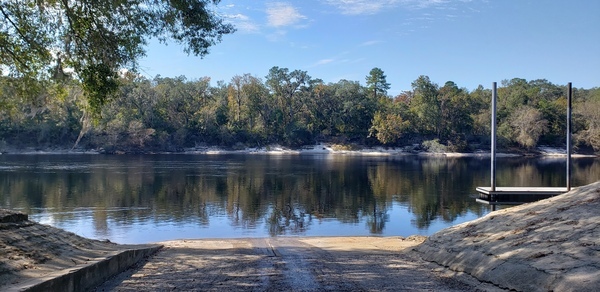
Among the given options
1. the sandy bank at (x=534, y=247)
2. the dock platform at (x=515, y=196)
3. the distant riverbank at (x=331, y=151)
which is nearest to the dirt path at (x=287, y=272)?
the sandy bank at (x=534, y=247)

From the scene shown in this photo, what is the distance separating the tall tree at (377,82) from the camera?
103125 millimetres

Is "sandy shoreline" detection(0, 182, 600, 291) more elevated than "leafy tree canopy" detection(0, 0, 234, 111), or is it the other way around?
"leafy tree canopy" detection(0, 0, 234, 111)

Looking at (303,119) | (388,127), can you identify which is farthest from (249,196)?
(303,119)

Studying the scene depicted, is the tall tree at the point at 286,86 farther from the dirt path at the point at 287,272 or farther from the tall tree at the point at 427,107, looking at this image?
the dirt path at the point at 287,272

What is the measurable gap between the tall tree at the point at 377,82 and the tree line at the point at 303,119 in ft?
21.6

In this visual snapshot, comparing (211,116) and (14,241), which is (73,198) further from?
(211,116)

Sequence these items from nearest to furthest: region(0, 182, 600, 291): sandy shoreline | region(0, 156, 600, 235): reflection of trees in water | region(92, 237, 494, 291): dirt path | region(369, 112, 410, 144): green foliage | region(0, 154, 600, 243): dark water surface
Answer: region(0, 182, 600, 291): sandy shoreline
region(92, 237, 494, 291): dirt path
region(0, 154, 600, 243): dark water surface
region(0, 156, 600, 235): reflection of trees in water
region(369, 112, 410, 144): green foliage

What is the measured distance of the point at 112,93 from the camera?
9.81 metres

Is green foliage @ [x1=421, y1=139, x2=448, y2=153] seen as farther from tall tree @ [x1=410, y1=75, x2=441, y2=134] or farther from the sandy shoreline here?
the sandy shoreline

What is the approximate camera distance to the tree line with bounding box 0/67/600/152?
7681 centimetres

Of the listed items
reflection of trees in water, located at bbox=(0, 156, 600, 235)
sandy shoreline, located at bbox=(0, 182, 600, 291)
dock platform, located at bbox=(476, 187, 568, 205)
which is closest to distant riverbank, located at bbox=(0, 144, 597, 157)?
reflection of trees in water, located at bbox=(0, 156, 600, 235)

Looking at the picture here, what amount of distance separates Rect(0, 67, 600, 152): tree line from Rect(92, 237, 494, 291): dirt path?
229ft

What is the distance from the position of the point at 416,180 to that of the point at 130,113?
58.0 meters

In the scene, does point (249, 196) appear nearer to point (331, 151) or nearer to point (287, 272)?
point (287, 272)
